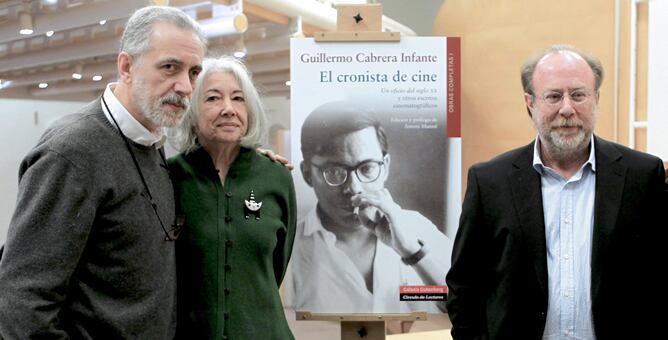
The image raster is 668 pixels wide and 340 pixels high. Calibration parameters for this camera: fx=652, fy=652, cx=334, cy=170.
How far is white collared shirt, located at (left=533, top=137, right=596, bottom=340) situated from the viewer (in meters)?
2.00

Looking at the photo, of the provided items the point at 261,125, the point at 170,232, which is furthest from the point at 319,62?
the point at 170,232

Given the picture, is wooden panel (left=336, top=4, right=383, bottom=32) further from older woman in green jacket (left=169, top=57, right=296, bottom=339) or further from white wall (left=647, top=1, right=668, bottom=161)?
white wall (left=647, top=1, right=668, bottom=161)

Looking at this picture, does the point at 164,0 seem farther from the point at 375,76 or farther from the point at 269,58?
the point at 269,58

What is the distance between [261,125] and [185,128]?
268mm

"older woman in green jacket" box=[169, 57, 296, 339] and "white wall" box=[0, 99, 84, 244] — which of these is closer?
"older woman in green jacket" box=[169, 57, 296, 339]

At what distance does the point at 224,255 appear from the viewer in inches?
84.6

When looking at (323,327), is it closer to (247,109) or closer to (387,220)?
(387,220)

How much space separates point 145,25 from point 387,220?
1.60 metres

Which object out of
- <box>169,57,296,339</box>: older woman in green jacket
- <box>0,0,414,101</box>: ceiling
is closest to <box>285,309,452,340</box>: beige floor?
<box>0,0,414,101</box>: ceiling

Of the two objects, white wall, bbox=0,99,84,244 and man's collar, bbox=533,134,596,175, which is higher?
white wall, bbox=0,99,84,244

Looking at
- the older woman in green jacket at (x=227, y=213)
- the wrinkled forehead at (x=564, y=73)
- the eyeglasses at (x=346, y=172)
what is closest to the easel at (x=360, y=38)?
the eyeglasses at (x=346, y=172)

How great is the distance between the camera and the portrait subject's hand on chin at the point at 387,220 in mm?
3049

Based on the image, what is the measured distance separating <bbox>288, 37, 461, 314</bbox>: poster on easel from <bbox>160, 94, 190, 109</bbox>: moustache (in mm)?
1185

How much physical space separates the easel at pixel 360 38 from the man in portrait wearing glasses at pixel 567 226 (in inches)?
36.6
